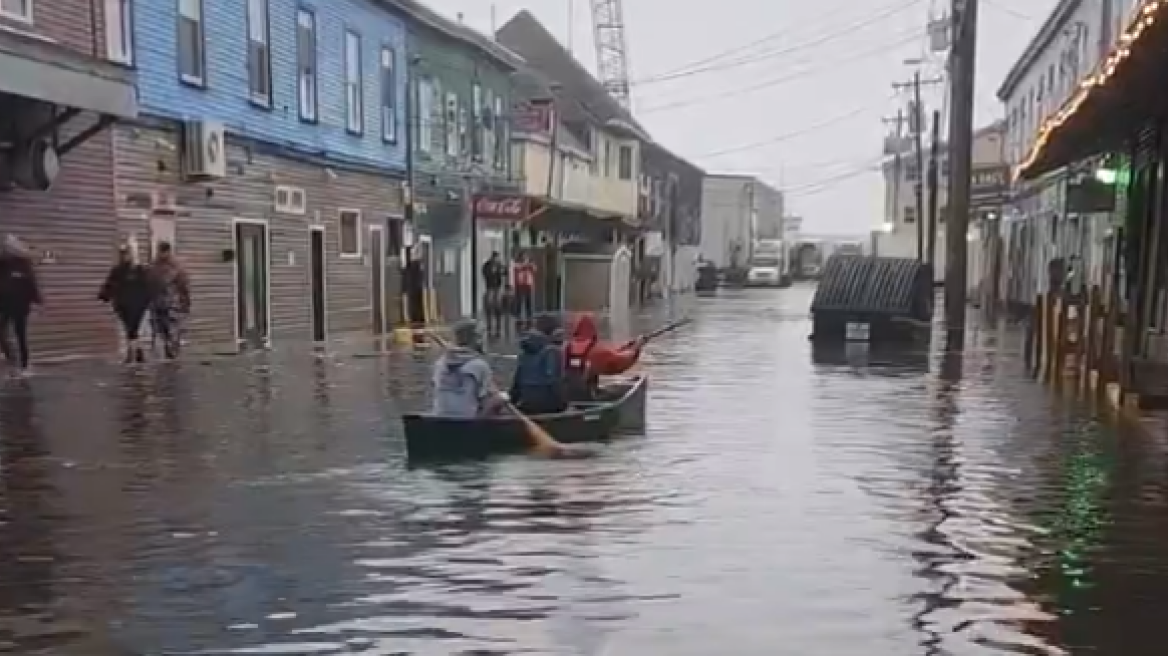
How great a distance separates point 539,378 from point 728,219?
99.5 metres

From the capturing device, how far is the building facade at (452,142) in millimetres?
36750

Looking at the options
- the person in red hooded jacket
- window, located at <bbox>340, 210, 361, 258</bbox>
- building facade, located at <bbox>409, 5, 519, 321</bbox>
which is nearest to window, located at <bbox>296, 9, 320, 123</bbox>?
window, located at <bbox>340, 210, 361, 258</bbox>

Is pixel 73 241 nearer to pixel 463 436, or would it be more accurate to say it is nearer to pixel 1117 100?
pixel 463 436

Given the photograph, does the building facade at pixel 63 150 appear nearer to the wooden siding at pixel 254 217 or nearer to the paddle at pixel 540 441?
the wooden siding at pixel 254 217

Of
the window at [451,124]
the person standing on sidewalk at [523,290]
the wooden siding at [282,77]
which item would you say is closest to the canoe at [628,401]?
the wooden siding at [282,77]

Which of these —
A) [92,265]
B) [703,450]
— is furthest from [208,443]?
[92,265]

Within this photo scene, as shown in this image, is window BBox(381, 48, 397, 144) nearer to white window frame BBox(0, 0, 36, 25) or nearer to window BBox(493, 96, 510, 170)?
window BBox(493, 96, 510, 170)

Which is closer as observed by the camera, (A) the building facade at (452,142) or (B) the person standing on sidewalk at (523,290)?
(A) the building facade at (452,142)

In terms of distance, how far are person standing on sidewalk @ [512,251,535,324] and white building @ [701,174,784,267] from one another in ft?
212

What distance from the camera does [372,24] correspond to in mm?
33406

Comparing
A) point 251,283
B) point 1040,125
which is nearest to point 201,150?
point 251,283

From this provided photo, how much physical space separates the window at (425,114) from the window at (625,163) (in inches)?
951

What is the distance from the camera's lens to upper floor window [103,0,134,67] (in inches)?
856

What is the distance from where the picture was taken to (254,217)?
87.9 feet
